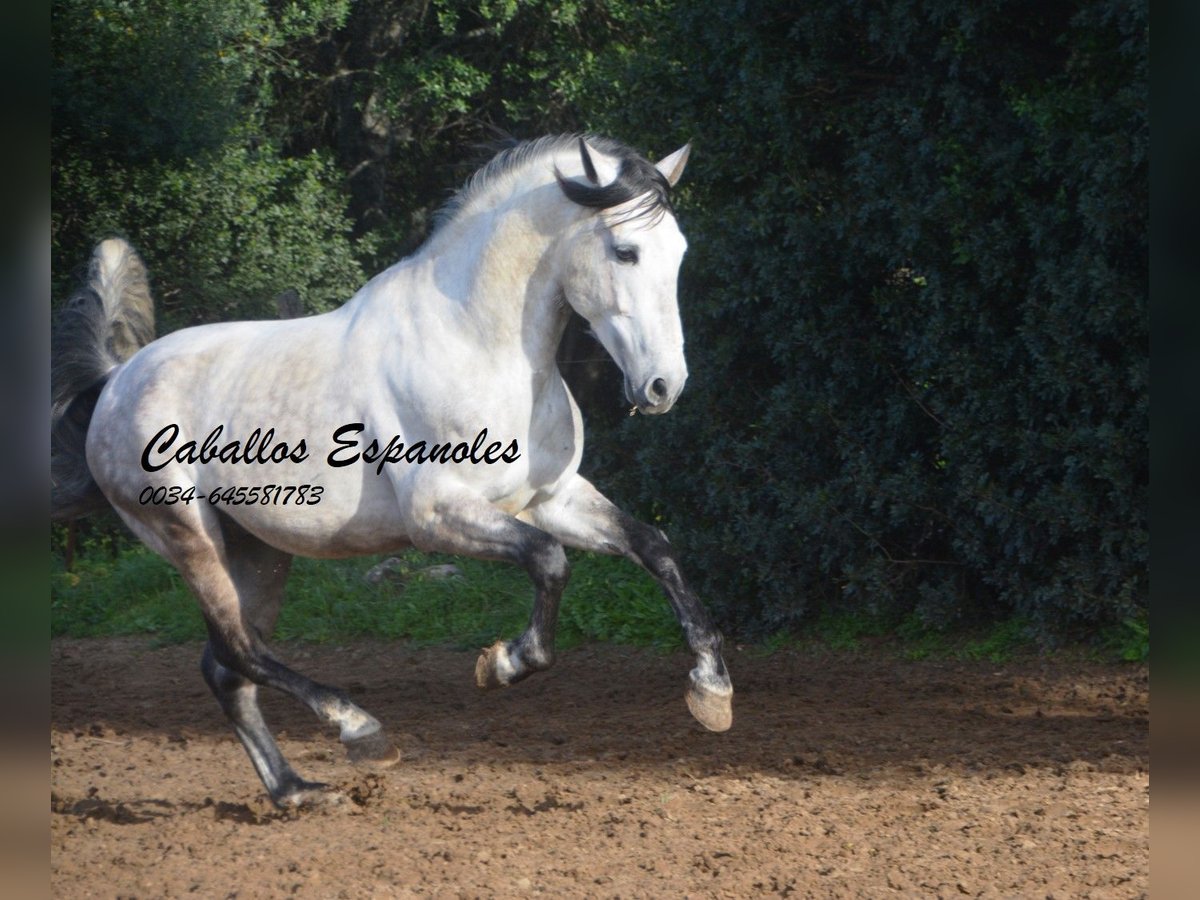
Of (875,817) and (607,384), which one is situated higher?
(607,384)

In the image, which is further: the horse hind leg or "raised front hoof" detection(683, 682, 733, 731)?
the horse hind leg

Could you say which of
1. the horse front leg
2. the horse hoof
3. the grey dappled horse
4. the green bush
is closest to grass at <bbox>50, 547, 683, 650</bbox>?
the green bush

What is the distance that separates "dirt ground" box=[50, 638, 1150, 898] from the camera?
3189mm

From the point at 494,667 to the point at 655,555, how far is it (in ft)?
1.97

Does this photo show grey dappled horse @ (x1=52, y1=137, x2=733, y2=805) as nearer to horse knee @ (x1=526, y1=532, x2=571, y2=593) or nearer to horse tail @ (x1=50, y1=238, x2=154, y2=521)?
horse knee @ (x1=526, y1=532, x2=571, y2=593)

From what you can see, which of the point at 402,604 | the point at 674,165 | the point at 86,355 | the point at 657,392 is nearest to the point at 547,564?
the point at 657,392

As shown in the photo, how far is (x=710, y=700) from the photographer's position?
3.46 m

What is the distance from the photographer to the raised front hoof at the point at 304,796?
12.9 feet

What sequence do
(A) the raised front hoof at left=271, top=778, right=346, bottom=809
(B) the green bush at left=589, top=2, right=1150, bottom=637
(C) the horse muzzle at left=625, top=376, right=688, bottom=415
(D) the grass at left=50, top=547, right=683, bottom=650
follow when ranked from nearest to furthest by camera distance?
(C) the horse muzzle at left=625, top=376, right=688, bottom=415, (A) the raised front hoof at left=271, top=778, right=346, bottom=809, (B) the green bush at left=589, top=2, right=1150, bottom=637, (D) the grass at left=50, top=547, right=683, bottom=650

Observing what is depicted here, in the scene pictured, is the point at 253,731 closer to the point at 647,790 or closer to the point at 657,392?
the point at 647,790

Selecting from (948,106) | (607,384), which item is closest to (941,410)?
(948,106)
